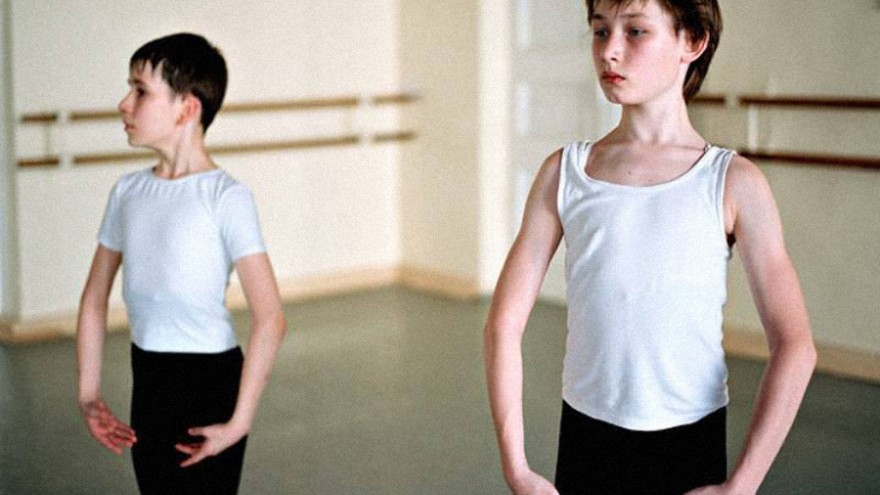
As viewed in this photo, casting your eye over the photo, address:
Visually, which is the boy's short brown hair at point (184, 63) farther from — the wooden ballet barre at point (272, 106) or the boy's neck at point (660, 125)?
the wooden ballet barre at point (272, 106)

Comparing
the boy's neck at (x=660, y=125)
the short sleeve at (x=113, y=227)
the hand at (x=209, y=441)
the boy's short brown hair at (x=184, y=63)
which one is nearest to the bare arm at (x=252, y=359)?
the hand at (x=209, y=441)

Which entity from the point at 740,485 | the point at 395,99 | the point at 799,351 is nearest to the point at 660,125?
the point at 799,351

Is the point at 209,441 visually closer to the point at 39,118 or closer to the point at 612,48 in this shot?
the point at 612,48

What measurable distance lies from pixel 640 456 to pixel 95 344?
1.16m

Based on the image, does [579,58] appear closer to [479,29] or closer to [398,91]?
[479,29]

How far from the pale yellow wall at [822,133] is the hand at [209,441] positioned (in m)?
3.24

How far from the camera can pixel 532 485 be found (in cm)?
151

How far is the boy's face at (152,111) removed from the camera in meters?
2.44

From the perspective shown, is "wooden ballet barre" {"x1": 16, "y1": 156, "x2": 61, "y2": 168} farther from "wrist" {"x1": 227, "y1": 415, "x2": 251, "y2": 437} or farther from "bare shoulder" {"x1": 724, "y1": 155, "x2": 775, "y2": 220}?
"bare shoulder" {"x1": 724, "y1": 155, "x2": 775, "y2": 220}

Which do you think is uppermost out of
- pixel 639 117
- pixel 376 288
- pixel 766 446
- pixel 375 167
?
pixel 639 117

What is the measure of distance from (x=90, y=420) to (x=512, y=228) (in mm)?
4435

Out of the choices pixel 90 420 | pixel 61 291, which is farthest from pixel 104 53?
Answer: pixel 90 420

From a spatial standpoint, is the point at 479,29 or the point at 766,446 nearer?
the point at 766,446

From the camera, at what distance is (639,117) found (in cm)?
162
